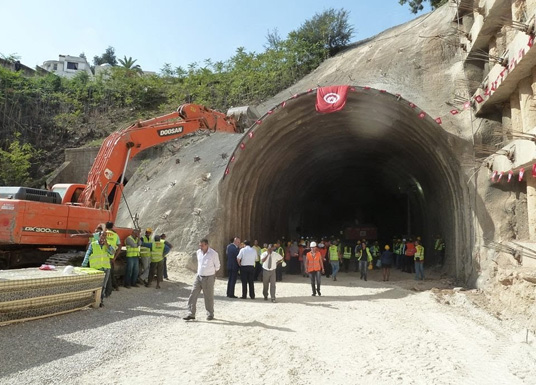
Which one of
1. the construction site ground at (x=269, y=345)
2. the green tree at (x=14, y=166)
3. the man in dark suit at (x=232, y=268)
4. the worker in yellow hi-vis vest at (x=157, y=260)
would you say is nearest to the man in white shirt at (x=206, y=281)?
the construction site ground at (x=269, y=345)

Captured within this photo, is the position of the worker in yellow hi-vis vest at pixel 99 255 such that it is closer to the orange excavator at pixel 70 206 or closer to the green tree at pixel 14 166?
the orange excavator at pixel 70 206

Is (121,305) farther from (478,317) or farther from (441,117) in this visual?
(441,117)

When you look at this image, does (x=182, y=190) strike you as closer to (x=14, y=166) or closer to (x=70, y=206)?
(x=70, y=206)

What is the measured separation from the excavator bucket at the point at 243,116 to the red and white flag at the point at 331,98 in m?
2.70

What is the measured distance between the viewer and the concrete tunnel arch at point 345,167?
14.7 m

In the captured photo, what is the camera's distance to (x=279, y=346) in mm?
6398

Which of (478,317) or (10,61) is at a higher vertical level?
(10,61)

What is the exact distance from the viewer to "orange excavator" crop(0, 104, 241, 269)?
9.48 meters

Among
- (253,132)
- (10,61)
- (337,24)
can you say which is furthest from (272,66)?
(10,61)

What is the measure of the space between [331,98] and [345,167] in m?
12.7

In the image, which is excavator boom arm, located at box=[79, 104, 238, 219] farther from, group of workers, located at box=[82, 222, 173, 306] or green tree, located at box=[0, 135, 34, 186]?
green tree, located at box=[0, 135, 34, 186]

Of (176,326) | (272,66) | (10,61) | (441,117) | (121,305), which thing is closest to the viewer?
(176,326)

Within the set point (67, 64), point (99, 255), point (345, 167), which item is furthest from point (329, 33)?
point (67, 64)

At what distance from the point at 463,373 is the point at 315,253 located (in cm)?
681
